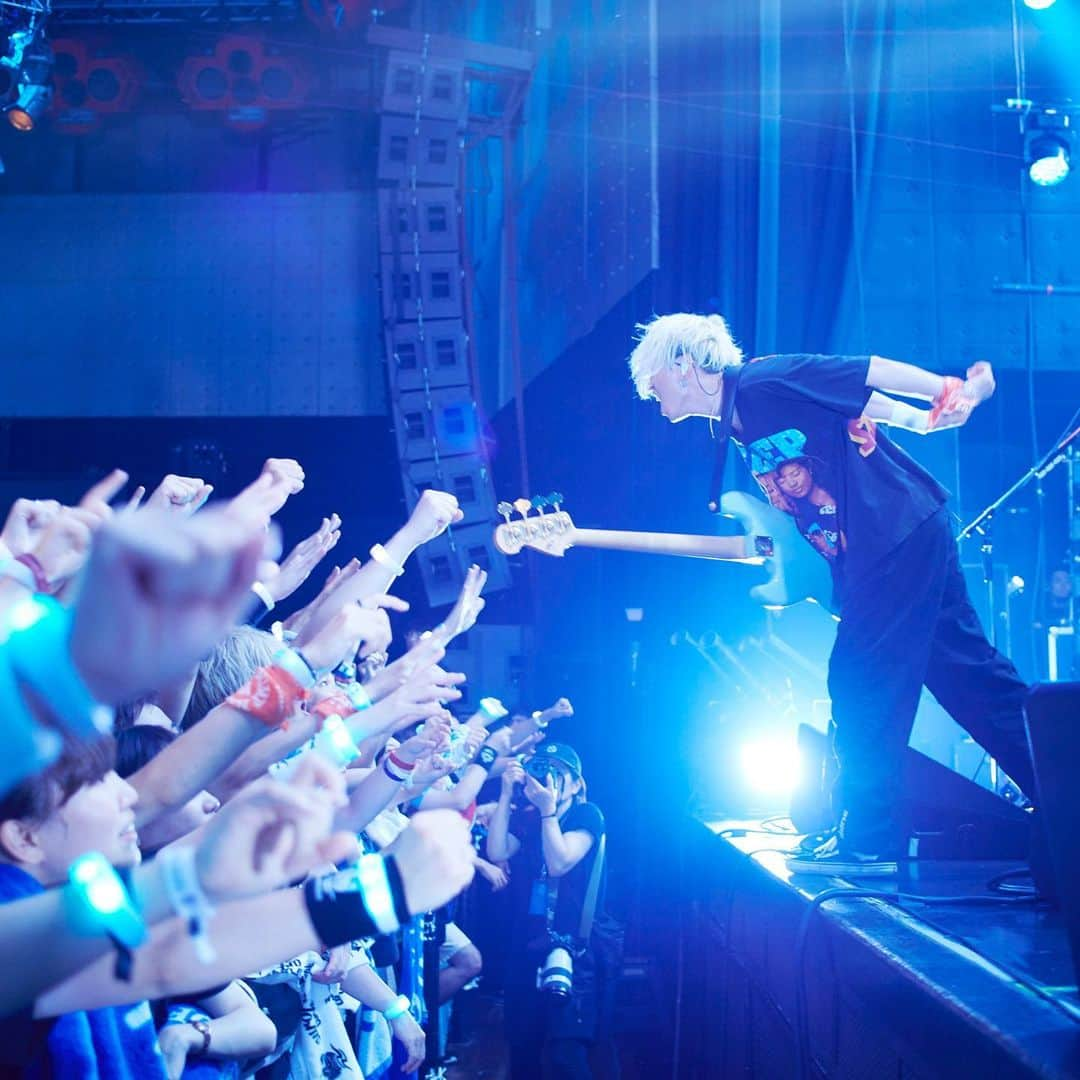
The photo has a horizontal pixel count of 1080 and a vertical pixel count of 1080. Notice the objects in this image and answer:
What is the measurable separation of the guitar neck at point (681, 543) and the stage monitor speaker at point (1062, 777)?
5.77ft

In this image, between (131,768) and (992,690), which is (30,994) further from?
(992,690)

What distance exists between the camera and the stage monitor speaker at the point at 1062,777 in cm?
137

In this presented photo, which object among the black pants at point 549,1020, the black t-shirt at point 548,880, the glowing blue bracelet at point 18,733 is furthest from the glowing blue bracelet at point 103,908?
the black t-shirt at point 548,880

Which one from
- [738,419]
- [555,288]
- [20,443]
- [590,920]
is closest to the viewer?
[738,419]

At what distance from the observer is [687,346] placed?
301 centimetres

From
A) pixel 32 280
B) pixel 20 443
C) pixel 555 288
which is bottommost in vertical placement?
pixel 20 443

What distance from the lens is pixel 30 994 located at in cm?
90

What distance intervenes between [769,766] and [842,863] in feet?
6.89

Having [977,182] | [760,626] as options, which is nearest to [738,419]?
[760,626]

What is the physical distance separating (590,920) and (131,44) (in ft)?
30.1

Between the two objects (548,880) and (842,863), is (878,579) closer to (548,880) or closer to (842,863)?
(842,863)

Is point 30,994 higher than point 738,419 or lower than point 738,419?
lower

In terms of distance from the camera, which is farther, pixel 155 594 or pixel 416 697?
pixel 416 697

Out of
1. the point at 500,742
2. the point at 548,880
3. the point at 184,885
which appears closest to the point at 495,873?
the point at 500,742
